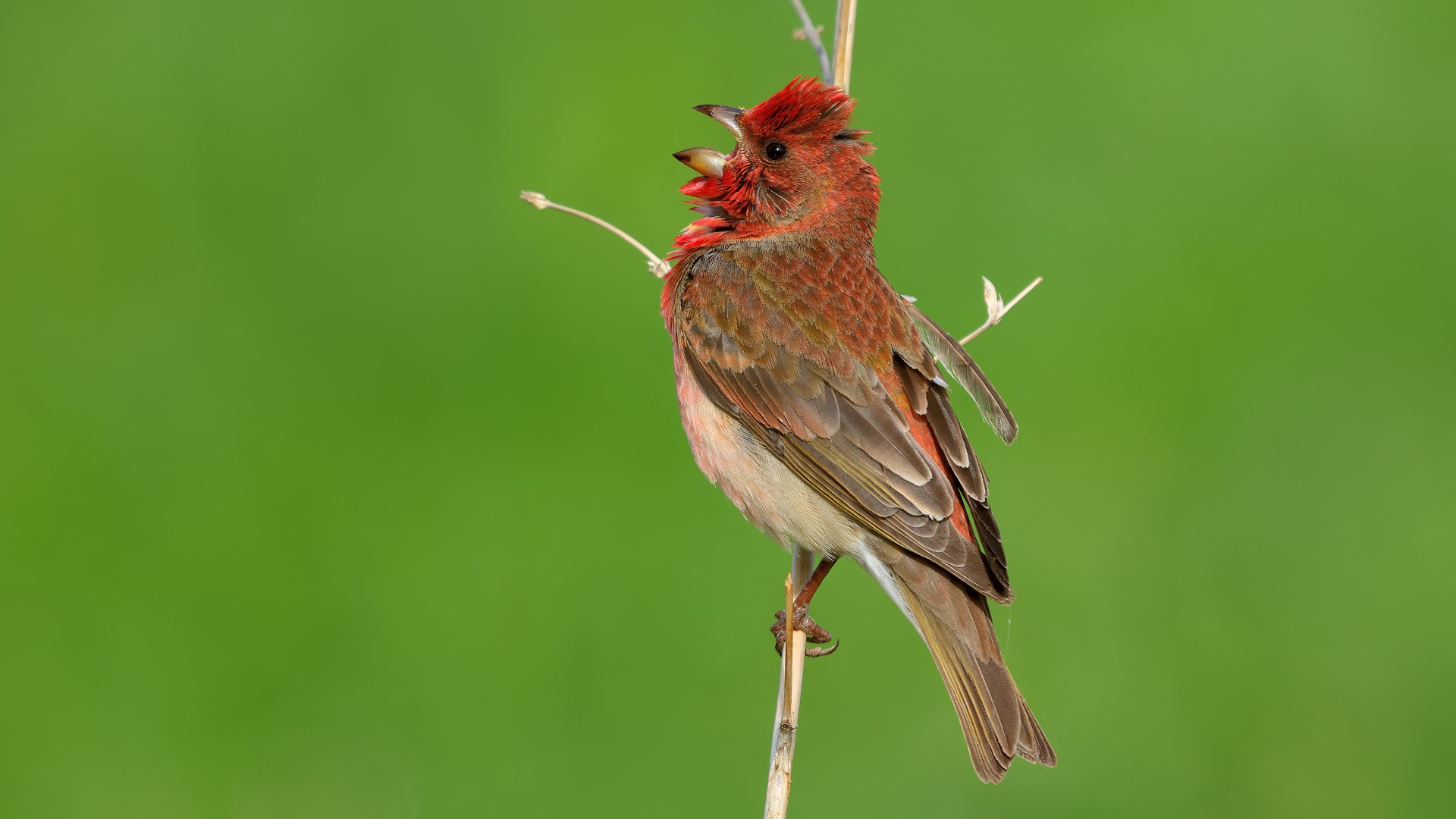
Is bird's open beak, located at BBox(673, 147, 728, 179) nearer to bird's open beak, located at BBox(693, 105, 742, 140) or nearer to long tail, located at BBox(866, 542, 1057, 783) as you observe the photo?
bird's open beak, located at BBox(693, 105, 742, 140)

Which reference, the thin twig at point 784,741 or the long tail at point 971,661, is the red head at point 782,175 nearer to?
the long tail at point 971,661

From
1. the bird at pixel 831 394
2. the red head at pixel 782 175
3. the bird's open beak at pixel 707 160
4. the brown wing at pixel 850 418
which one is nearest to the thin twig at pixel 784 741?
the bird at pixel 831 394

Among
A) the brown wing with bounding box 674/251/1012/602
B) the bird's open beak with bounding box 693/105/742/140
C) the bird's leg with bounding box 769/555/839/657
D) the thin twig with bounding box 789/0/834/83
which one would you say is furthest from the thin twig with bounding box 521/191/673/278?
the bird's leg with bounding box 769/555/839/657

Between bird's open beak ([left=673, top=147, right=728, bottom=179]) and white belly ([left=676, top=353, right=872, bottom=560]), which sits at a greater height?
bird's open beak ([left=673, top=147, right=728, bottom=179])

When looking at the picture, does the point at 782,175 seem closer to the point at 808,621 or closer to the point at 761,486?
the point at 761,486

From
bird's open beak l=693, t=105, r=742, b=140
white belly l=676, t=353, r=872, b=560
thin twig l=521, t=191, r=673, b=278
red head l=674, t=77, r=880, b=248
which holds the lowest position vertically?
white belly l=676, t=353, r=872, b=560

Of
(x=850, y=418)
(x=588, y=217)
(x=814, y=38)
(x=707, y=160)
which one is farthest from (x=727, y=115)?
(x=850, y=418)

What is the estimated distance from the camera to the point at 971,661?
431 cm

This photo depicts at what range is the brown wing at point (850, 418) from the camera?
14.2 feet

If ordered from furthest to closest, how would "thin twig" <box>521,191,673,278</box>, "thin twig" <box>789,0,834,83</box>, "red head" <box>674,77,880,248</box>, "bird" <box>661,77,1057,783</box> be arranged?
1. "red head" <box>674,77,880,248</box>
2. "thin twig" <box>789,0,834,83</box>
3. "bird" <box>661,77,1057,783</box>
4. "thin twig" <box>521,191,673,278</box>

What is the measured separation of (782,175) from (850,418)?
772mm

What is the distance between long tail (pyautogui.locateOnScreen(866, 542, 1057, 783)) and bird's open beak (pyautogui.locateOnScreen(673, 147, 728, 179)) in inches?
47.0

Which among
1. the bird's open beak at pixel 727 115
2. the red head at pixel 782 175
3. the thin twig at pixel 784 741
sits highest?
the bird's open beak at pixel 727 115

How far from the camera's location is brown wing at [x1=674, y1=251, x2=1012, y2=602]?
4.32 meters
